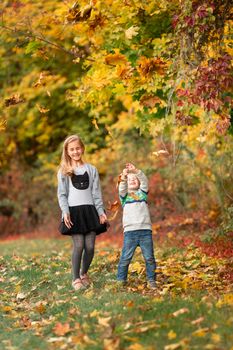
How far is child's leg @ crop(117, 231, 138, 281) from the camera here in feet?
25.0

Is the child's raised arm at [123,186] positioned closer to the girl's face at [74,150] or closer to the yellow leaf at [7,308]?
the girl's face at [74,150]

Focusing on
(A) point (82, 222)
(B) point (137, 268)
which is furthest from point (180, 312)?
(B) point (137, 268)

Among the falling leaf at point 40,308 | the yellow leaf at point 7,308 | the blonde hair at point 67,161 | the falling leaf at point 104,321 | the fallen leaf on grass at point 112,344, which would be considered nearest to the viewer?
the fallen leaf on grass at point 112,344

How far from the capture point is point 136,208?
7629 millimetres

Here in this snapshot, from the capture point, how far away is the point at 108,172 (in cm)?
1938

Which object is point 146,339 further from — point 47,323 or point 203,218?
point 203,218

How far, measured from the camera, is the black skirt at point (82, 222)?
25.8 feet

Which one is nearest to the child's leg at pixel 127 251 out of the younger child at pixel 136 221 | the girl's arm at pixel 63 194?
the younger child at pixel 136 221

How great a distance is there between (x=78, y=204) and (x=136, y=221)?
0.77 m

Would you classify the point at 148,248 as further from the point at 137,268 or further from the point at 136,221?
the point at 137,268

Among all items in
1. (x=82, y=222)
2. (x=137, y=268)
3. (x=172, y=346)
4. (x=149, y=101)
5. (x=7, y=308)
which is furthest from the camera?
(x=137, y=268)

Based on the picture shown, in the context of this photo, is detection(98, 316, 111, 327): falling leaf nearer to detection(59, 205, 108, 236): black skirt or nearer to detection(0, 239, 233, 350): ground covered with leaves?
detection(0, 239, 233, 350): ground covered with leaves

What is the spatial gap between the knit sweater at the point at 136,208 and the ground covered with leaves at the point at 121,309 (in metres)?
0.69

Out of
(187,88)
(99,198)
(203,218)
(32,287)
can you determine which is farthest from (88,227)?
(203,218)
